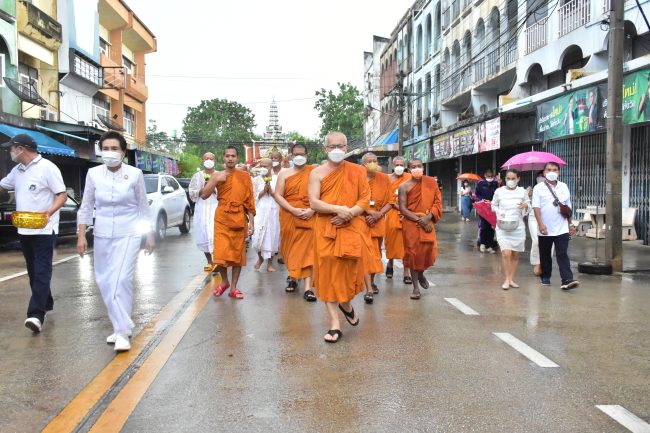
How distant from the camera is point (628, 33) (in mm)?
14359

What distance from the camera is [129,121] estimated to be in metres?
37.8

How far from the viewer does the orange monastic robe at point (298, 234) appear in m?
7.33

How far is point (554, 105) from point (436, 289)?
397 inches

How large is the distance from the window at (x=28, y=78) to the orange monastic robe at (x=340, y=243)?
740 inches

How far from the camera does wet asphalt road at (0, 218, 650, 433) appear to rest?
3539 mm

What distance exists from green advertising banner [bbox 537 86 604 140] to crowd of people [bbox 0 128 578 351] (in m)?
6.65

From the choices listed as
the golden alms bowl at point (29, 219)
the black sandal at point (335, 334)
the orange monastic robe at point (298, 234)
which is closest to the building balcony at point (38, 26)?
the orange monastic robe at point (298, 234)

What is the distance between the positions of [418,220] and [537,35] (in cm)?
1365

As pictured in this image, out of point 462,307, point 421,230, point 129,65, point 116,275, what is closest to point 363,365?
point 116,275

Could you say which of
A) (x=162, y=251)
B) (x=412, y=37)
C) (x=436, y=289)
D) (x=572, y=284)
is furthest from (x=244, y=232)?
(x=412, y=37)

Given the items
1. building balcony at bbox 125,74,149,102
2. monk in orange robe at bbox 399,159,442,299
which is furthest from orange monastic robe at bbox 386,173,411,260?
building balcony at bbox 125,74,149,102

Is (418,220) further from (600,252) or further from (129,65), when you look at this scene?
(129,65)

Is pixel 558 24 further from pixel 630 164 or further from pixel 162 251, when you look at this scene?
pixel 162 251

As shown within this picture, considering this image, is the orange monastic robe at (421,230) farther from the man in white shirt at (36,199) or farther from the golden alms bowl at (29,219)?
the golden alms bowl at (29,219)
